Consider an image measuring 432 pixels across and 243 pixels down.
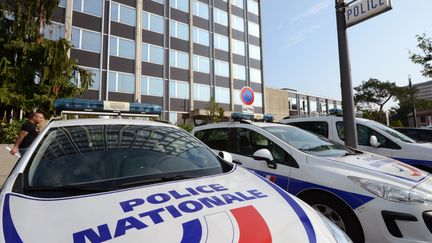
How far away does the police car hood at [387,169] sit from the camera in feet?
10.5

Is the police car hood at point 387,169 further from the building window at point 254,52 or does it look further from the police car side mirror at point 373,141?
the building window at point 254,52

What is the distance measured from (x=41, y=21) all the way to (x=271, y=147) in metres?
14.5

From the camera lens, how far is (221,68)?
110 ft

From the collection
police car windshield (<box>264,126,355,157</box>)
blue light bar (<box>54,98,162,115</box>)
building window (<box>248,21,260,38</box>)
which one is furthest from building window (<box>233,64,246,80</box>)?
blue light bar (<box>54,98,162,115</box>)

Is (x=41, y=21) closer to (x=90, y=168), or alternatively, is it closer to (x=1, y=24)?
(x=1, y=24)

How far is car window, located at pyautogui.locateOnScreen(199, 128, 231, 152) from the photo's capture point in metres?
5.25

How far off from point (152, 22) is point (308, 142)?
88.3 ft

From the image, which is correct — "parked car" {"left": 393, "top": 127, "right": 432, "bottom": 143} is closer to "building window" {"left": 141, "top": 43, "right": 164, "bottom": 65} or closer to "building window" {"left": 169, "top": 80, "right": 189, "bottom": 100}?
"building window" {"left": 169, "top": 80, "right": 189, "bottom": 100}

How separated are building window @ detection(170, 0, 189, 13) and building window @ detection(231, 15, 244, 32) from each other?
6602 millimetres

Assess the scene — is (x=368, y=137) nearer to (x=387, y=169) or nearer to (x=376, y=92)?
(x=387, y=169)

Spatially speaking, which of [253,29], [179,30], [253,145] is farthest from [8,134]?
[253,29]

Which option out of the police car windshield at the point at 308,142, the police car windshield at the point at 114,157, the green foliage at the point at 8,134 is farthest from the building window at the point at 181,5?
the police car windshield at the point at 114,157

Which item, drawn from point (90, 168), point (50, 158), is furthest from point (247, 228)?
point (50, 158)

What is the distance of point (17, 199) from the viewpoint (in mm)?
1870
